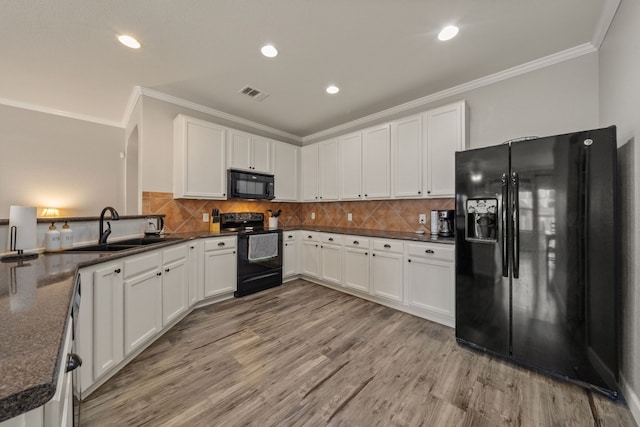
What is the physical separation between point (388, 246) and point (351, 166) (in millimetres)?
1363

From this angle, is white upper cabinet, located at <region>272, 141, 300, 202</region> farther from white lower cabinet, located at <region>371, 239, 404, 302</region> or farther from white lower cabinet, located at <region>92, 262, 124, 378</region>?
white lower cabinet, located at <region>92, 262, 124, 378</region>

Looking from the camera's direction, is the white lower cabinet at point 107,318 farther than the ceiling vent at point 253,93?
No

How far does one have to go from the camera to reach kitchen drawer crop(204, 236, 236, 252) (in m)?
2.92

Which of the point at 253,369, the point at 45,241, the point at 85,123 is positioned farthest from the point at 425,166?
the point at 85,123

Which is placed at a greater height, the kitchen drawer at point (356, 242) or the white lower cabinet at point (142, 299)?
the kitchen drawer at point (356, 242)

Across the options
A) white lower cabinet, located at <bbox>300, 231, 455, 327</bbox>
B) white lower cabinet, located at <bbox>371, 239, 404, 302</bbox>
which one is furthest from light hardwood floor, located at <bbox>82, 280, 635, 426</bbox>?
white lower cabinet, located at <bbox>371, 239, 404, 302</bbox>

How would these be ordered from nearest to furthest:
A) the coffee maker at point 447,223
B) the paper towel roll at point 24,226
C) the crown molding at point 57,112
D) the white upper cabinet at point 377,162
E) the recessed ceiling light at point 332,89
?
1. the paper towel roll at point 24,226
2. the coffee maker at point 447,223
3. the recessed ceiling light at point 332,89
4. the white upper cabinet at point 377,162
5. the crown molding at point 57,112

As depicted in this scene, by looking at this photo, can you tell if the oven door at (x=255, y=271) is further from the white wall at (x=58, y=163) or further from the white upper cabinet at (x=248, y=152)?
the white wall at (x=58, y=163)

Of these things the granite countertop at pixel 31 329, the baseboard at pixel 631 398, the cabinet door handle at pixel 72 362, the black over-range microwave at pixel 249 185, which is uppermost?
the black over-range microwave at pixel 249 185

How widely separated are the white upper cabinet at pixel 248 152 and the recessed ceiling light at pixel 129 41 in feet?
4.43

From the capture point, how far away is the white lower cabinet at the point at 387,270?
110 inches

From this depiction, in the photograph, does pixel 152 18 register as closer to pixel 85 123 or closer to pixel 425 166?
pixel 425 166

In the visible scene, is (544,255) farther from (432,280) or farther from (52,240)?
(52,240)

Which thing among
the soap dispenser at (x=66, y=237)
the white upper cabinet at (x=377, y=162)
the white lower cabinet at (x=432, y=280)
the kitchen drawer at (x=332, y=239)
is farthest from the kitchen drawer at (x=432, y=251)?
the soap dispenser at (x=66, y=237)
